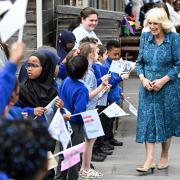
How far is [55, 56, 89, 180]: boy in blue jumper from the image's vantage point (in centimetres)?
623

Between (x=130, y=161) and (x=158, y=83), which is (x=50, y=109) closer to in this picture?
(x=158, y=83)

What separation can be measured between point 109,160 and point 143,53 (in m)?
1.48

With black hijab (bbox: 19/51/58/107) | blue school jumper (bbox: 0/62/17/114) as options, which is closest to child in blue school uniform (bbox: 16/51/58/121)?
black hijab (bbox: 19/51/58/107)

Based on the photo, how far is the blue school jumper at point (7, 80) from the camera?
3355 millimetres

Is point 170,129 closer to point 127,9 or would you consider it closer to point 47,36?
point 47,36

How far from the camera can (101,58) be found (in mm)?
8227

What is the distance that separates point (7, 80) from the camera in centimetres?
338

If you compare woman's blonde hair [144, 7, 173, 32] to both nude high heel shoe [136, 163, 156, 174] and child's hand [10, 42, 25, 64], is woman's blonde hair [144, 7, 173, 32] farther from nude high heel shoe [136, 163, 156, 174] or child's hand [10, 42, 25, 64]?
child's hand [10, 42, 25, 64]

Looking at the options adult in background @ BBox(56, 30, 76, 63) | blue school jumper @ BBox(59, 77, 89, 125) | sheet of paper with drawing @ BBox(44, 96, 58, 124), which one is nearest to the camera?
sheet of paper with drawing @ BBox(44, 96, 58, 124)

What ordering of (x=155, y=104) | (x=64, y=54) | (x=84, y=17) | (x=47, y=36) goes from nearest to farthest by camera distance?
(x=155, y=104), (x=64, y=54), (x=84, y=17), (x=47, y=36)

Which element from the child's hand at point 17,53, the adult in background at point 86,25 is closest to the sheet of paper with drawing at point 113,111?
the adult in background at point 86,25

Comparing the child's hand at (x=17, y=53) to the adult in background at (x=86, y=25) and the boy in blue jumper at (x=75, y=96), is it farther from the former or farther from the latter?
the adult in background at (x=86, y=25)

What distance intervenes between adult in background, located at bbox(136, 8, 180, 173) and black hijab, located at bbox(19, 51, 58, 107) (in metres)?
1.68

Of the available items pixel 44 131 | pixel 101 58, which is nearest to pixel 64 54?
pixel 101 58
